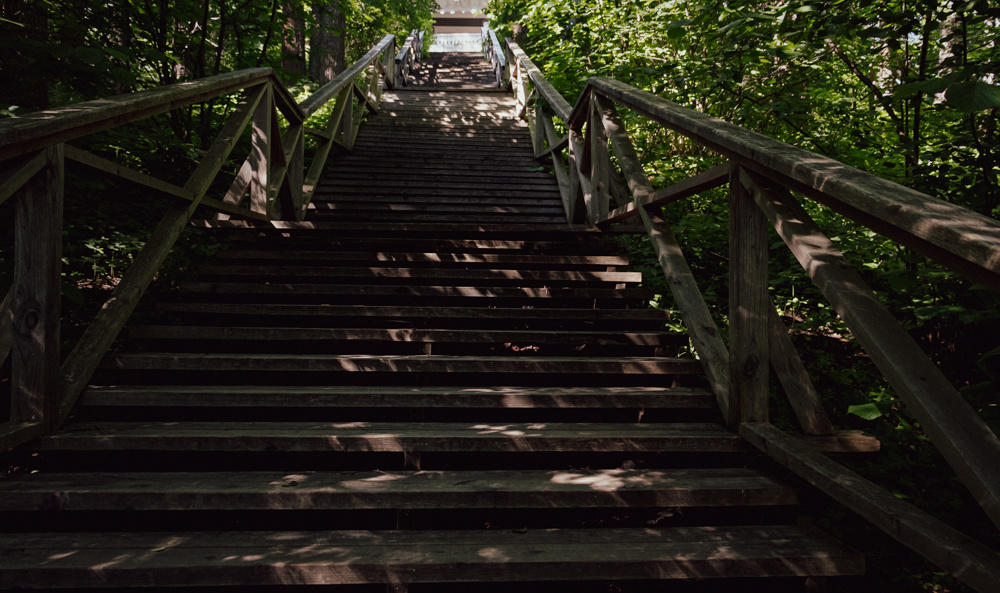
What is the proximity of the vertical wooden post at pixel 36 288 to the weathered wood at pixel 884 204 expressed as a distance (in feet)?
7.71

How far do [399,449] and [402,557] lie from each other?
470 mm

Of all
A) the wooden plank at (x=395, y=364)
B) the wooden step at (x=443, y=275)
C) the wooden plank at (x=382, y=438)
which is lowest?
the wooden plank at (x=382, y=438)

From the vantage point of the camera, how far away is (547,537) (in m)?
1.73

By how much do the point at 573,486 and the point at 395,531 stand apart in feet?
1.88

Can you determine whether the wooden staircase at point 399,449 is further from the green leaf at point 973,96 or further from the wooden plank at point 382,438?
the green leaf at point 973,96

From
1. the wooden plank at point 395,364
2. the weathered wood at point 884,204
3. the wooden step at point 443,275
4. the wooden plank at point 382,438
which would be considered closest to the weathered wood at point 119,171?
the wooden step at point 443,275

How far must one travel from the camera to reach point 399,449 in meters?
2.02

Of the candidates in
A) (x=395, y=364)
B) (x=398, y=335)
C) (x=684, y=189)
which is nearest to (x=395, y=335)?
(x=398, y=335)

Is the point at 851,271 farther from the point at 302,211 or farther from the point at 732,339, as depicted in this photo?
the point at 302,211

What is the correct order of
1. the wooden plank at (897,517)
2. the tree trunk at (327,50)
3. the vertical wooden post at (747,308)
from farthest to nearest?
the tree trunk at (327,50) < the vertical wooden post at (747,308) < the wooden plank at (897,517)

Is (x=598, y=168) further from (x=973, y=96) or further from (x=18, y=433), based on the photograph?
(x=18, y=433)

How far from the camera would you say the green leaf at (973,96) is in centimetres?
150

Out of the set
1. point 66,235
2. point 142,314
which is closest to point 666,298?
point 142,314

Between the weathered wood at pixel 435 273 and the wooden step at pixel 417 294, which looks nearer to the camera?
the wooden step at pixel 417 294
